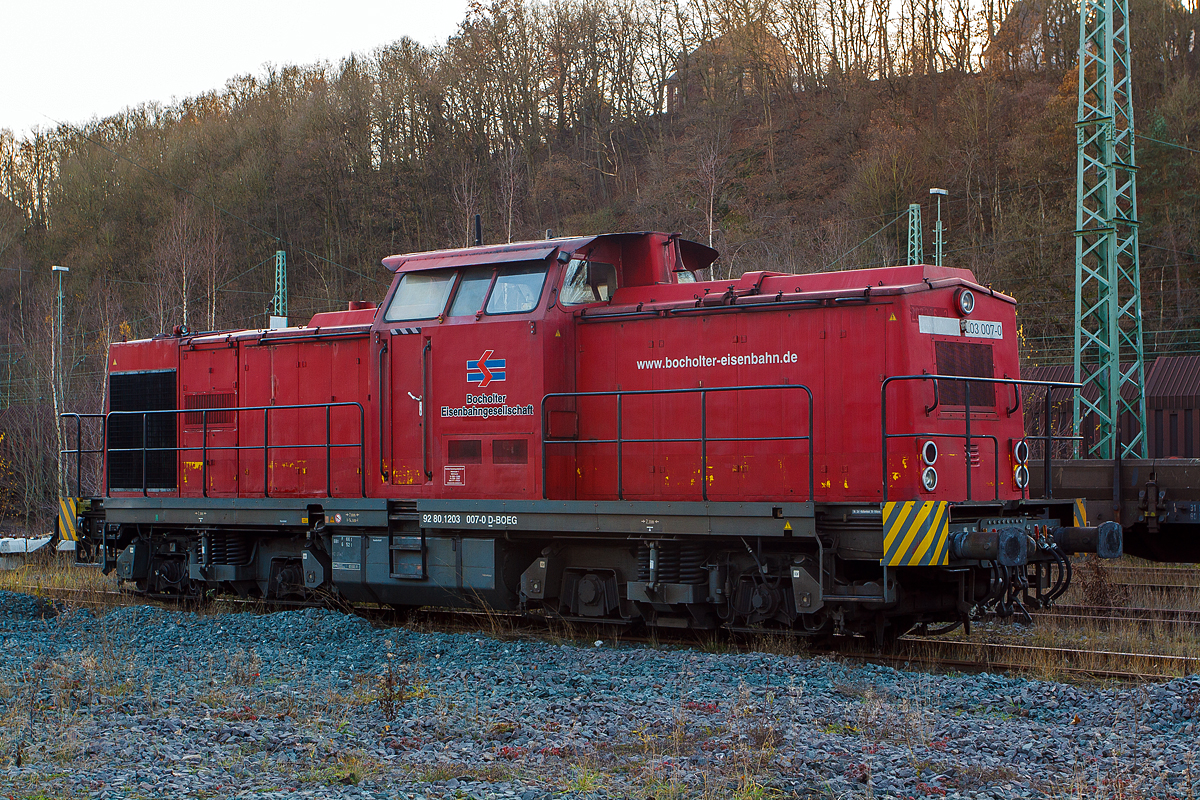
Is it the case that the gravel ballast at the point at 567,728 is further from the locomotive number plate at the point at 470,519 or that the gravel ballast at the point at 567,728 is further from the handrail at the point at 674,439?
the handrail at the point at 674,439

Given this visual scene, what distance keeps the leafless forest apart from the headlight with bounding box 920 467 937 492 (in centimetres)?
2627

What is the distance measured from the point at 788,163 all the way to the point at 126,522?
36.4 meters

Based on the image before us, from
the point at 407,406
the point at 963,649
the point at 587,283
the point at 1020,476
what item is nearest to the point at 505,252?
the point at 587,283

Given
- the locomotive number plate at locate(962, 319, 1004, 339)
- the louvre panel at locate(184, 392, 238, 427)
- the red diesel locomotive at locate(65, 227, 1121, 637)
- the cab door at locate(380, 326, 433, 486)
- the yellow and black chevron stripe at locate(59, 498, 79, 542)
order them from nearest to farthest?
1. the red diesel locomotive at locate(65, 227, 1121, 637)
2. the locomotive number plate at locate(962, 319, 1004, 339)
3. the cab door at locate(380, 326, 433, 486)
4. the louvre panel at locate(184, 392, 238, 427)
5. the yellow and black chevron stripe at locate(59, 498, 79, 542)

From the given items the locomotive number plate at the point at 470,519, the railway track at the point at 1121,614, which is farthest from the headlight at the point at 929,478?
the locomotive number plate at the point at 470,519

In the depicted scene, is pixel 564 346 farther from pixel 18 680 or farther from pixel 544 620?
pixel 18 680

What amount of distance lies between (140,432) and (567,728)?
8.90m

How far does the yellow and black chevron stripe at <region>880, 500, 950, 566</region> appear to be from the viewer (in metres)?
7.89

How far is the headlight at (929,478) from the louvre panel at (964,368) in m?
0.69

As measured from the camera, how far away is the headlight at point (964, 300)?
9008 mm

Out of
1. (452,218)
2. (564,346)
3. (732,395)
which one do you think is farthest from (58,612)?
(452,218)

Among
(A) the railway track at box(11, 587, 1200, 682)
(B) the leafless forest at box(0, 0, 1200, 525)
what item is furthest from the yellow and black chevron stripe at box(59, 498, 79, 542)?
(B) the leafless forest at box(0, 0, 1200, 525)

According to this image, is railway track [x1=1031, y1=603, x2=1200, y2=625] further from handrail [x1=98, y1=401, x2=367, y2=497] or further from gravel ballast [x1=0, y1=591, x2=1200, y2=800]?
handrail [x1=98, y1=401, x2=367, y2=497]

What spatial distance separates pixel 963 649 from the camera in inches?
360
